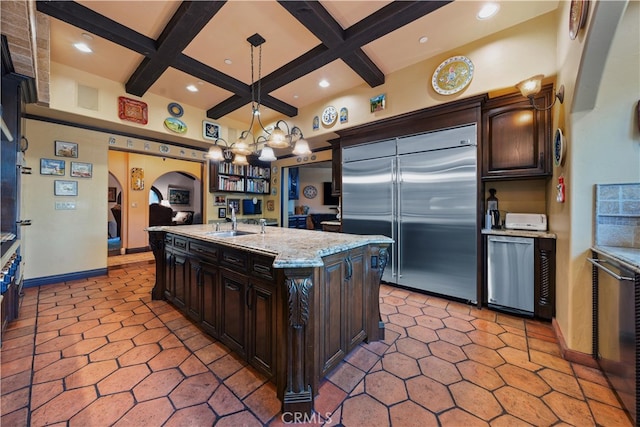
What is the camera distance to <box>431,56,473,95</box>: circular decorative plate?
2691mm

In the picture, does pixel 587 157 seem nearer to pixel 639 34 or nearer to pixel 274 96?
pixel 639 34

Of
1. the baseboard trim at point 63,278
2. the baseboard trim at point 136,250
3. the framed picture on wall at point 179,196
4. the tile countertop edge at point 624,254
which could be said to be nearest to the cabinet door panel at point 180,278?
the baseboard trim at point 63,278

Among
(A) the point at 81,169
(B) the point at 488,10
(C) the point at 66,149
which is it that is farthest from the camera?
(A) the point at 81,169

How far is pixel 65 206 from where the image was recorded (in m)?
3.55

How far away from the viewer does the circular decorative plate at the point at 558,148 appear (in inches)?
77.3

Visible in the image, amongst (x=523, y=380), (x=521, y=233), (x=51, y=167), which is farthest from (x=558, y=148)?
(x=51, y=167)

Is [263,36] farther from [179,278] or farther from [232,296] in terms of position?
[179,278]

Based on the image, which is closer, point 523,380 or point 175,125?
point 523,380

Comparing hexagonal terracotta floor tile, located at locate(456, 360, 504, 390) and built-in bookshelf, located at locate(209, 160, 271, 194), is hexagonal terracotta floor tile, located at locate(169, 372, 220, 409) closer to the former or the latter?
hexagonal terracotta floor tile, located at locate(456, 360, 504, 390)

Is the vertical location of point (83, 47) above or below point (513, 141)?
above

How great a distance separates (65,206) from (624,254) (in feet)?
19.8

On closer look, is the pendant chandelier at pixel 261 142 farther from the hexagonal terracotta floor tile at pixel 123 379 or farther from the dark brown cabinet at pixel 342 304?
the hexagonal terracotta floor tile at pixel 123 379

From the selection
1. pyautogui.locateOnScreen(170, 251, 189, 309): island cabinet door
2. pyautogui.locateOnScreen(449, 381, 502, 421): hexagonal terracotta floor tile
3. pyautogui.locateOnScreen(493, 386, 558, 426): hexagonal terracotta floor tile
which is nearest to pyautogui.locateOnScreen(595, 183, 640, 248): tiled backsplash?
pyautogui.locateOnScreen(493, 386, 558, 426): hexagonal terracotta floor tile

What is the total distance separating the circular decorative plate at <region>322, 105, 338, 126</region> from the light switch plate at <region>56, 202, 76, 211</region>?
13.5 ft
